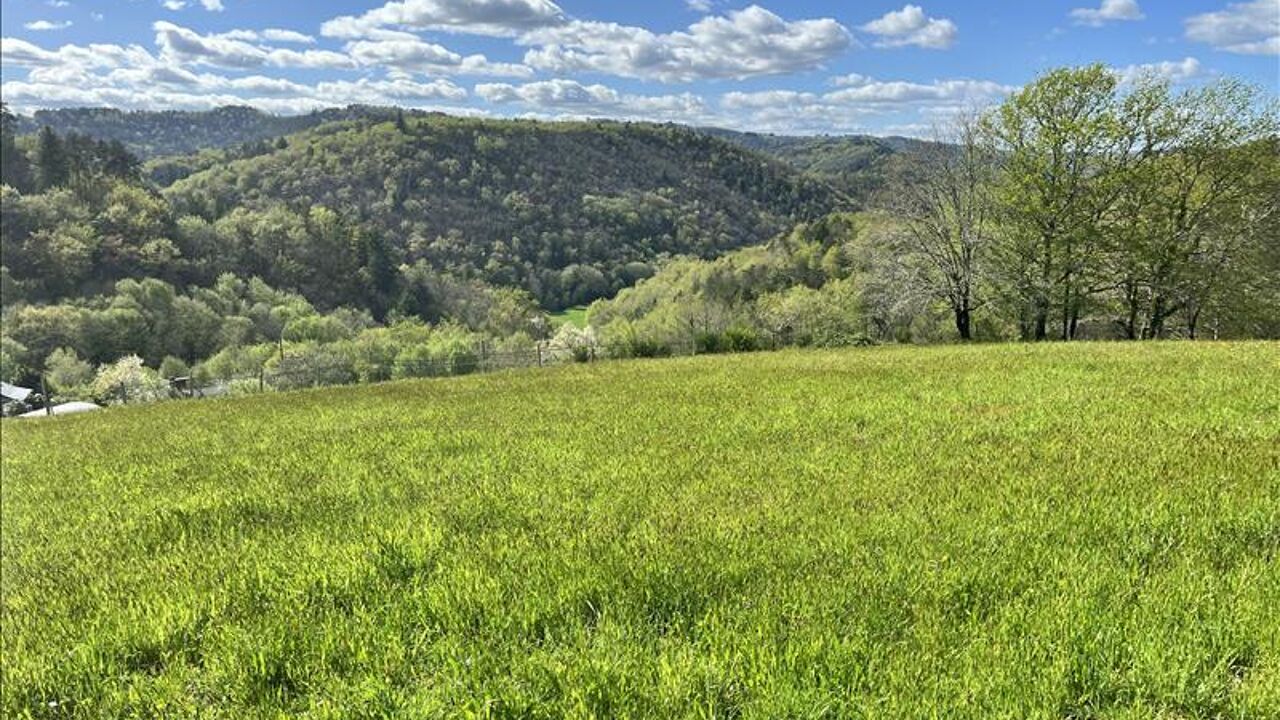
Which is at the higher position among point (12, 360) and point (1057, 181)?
point (1057, 181)

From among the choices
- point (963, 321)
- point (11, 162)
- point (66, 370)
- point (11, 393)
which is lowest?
point (66, 370)

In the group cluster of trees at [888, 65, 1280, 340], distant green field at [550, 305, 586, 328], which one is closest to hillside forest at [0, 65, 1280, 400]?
cluster of trees at [888, 65, 1280, 340]

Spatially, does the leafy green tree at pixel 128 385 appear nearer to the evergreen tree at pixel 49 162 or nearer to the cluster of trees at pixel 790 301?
the cluster of trees at pixel 790 301

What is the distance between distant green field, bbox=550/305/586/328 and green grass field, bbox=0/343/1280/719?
149909 millimetres

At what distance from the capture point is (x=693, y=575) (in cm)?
464

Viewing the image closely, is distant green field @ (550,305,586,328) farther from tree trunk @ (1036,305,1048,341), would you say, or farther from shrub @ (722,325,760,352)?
tree trunk @ (1036,305,1048,341)

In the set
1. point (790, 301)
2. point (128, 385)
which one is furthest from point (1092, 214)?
point (128, 385)

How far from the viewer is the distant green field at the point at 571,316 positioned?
6390 inches

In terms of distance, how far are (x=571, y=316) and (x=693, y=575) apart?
172884 mm

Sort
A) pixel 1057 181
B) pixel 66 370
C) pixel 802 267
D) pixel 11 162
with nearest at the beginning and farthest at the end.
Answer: pixel 1057 181 → pixel 66 370 → pixel 802 267 → pixel 11 162

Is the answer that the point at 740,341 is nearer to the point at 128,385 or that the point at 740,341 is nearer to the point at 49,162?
the point at 128,385

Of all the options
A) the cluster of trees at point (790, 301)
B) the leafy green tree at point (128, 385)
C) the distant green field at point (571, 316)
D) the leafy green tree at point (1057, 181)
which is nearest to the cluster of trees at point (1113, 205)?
the leafy green tree at point (1057, 181)

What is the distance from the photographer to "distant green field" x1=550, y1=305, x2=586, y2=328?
16231cm

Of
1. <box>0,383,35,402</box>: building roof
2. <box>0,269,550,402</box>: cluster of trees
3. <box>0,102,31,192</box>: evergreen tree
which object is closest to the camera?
<box>0,383,35,402</box>: building roof
